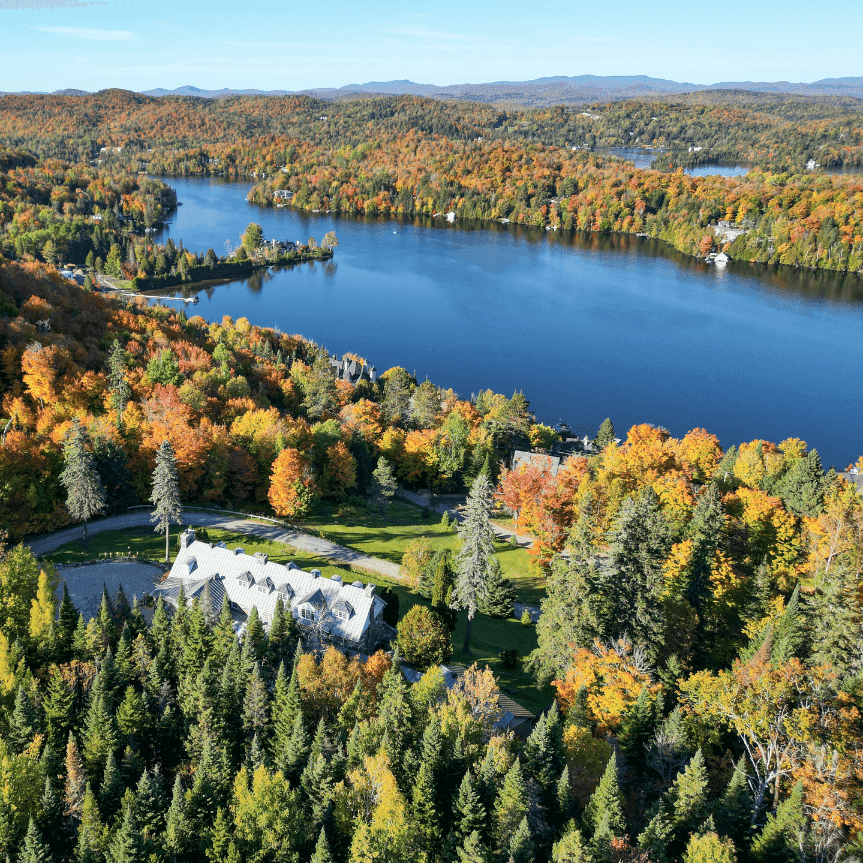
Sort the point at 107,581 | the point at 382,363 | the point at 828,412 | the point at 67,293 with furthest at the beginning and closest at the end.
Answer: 1. the point at 382,363
2. the point at 828,412
3. the point at 67,293
4. the point at 107,581

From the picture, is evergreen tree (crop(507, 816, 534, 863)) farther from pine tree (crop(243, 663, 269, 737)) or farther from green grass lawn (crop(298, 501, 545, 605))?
green grass lawn (crop(298, 501, 545, 605))

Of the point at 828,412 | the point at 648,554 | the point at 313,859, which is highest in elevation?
the point at 648,554

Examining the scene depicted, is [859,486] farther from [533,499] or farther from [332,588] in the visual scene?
→ [332,588]

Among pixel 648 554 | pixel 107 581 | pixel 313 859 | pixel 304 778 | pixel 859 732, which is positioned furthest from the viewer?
pixel 107 581

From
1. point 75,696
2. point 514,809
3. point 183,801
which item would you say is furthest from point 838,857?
point 75,696

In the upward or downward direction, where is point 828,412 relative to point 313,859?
downward

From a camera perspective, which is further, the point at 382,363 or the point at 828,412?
the point at 382,363

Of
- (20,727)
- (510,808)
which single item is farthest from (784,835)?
(20,727)
